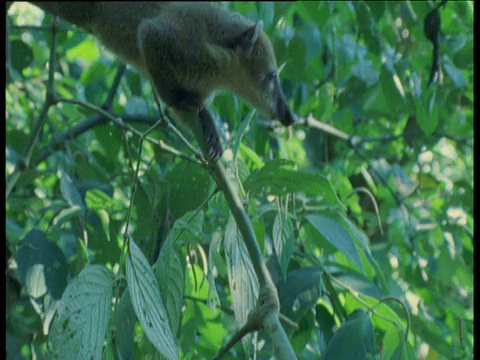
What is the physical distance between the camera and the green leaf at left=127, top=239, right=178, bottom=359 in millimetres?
557

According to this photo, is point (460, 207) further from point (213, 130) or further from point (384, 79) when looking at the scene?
point (213, 130)

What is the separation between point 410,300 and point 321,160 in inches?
12.5

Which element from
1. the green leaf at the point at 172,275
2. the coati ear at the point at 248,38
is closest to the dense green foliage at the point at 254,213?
the green leaf at the point at 172,275

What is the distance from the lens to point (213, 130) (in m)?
0.62

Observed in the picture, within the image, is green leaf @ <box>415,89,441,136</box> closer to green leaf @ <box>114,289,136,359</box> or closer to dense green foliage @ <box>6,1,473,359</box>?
dense green foliage @ <box>6,1,473,359</box>

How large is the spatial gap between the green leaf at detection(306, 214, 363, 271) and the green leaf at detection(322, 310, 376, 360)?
88 mm

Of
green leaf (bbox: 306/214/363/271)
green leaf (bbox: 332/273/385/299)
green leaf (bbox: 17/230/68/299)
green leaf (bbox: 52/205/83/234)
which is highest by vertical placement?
green leaf (bbox: 52/205/83/234)

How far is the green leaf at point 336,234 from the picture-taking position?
2.57 ft

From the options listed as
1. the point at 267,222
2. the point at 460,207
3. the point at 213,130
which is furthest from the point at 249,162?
the point at 460,207

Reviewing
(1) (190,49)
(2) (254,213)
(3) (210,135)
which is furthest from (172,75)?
(2) (254,213)

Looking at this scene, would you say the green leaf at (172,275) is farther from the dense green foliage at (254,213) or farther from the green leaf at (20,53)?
the green leaf at (20,53)

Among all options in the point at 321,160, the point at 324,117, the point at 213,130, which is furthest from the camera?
the point at 321,160

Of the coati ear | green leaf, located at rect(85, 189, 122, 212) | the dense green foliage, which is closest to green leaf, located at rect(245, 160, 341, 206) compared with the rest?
the dense green foliage

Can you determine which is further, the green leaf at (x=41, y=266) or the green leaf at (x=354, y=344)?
the green leaf at (x=41, y=266)
